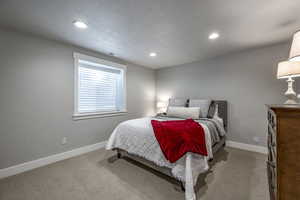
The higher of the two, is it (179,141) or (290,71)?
(290,71)

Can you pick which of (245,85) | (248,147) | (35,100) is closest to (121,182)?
(35,100)

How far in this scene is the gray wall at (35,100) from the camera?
6.58 ft

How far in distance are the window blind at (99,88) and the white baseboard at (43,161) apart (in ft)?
2.85

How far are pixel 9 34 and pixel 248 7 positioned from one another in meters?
3.53

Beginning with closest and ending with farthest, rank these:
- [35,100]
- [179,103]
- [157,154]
Answer: 1. [157,154]
2. [35,100]
3. [179,103]

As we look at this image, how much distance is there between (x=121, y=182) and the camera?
1821 mm

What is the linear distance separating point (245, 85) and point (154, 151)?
2741mm

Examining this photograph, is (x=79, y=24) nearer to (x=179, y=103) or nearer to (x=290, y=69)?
(x=179, y=103)

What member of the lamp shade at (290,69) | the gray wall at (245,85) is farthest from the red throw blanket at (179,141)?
the gray wall at (245,85)

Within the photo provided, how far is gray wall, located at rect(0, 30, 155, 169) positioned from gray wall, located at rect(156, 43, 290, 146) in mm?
3265

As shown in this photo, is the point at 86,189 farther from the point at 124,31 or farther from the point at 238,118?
the point at 238,118

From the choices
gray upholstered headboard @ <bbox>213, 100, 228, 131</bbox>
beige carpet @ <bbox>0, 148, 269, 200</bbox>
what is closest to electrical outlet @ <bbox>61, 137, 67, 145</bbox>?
beige carpet @ <bbox>0, 148, 269, 200</bbox>

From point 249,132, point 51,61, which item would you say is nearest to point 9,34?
point 51,61

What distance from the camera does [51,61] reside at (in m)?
2.43
